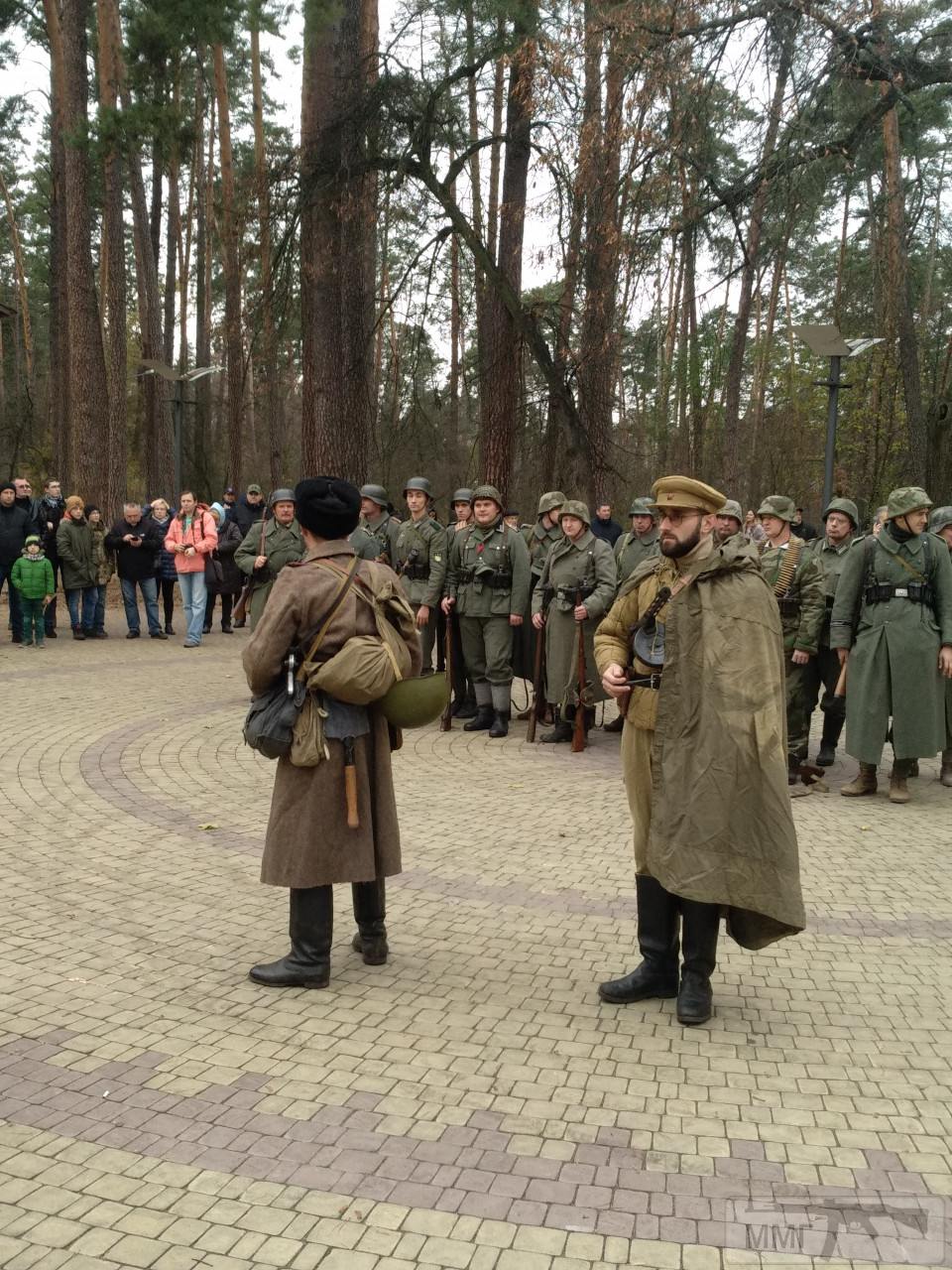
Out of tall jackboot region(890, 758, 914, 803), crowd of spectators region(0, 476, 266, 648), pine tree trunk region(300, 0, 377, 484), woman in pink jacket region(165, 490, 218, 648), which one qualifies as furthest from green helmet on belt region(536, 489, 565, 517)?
woman in pink jacket region(165, 490, 218, 648)

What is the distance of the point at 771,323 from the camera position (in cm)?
3061

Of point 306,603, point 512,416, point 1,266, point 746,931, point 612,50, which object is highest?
point 1,266

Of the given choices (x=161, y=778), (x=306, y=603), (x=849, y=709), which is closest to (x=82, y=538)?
(x=161, y=778)

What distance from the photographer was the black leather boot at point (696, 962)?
4125mm

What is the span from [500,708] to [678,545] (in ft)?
20.2

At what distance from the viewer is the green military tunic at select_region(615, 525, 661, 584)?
10.4 m

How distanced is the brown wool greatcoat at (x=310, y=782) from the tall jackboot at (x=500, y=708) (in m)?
5.78

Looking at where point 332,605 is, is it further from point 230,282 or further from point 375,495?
point 230,282

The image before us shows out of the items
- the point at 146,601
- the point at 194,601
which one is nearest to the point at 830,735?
the point at 194,601

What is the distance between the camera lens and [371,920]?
15.4 feet

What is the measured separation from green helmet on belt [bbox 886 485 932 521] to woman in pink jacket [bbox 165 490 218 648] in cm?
1024

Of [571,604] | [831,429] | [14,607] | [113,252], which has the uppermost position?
[113,252]

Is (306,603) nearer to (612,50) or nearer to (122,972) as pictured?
(122,972)

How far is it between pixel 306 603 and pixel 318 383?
1143 cm
